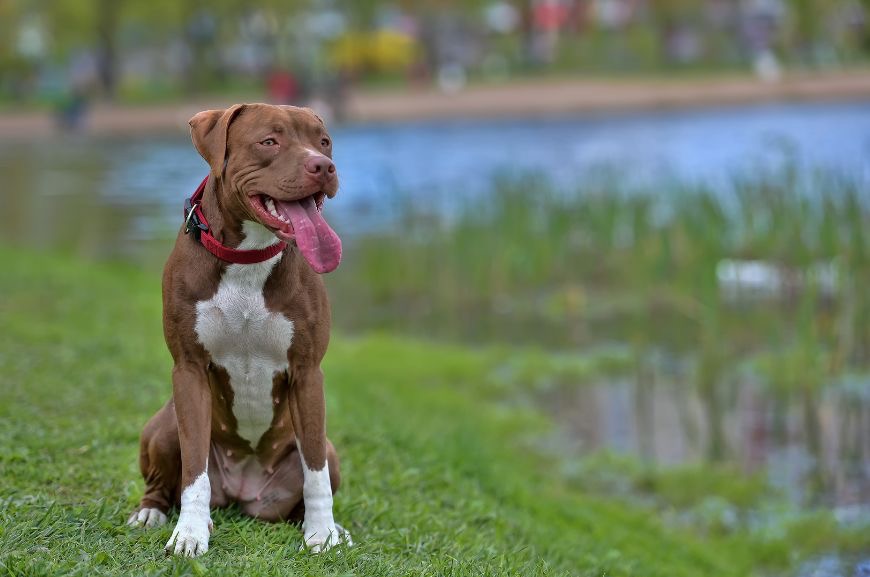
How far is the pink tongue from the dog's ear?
245 millimetres

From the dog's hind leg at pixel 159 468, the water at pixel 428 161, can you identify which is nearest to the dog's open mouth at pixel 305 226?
the dog's hind leg at pixel 159 468

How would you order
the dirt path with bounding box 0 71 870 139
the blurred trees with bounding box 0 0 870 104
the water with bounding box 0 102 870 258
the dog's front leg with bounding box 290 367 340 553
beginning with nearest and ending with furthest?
the dog's front leg with bounding box 290 367 340 553 < the water with bounding box 0 102 870 258 < the dirt path with bounding box 0 71 870 139 < the blurred trees with bounding box 0 0 870 104

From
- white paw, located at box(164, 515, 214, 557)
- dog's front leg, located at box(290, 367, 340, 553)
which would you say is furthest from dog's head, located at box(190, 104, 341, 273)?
white paw, located at box(164, 515, 214, 557)

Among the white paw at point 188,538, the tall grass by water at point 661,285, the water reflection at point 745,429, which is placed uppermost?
the white paw at point 188,538

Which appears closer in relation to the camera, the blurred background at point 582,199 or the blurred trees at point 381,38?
the blurred background at point 582,199

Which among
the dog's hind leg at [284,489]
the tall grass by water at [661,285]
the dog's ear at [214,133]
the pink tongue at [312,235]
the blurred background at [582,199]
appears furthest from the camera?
the tall grass by water at [661,285]

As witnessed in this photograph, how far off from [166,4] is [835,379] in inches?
1305

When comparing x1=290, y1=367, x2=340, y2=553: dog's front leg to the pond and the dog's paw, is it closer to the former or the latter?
the dog's paw

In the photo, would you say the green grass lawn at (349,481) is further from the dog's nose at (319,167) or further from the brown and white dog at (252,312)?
the dog's nose at (319,167)

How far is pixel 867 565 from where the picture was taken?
213 inches

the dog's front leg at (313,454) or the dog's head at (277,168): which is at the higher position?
the dog's head at (277,168)

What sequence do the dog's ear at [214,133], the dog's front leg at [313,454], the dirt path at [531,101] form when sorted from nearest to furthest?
the dog's ear at [214,133]
the dog's front leg at [313,454]
the dirt path at [531,101]

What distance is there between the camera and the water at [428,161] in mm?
15242

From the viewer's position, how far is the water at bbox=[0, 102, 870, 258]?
1524 centimetres
